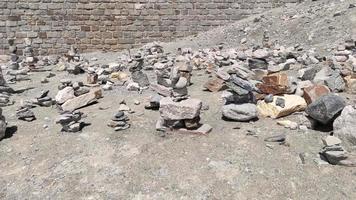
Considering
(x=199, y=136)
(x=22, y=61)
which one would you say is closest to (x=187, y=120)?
(x=199, y=136)

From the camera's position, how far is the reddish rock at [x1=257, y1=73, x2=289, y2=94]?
A: 18.8 feet

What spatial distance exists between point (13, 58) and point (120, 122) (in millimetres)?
8261

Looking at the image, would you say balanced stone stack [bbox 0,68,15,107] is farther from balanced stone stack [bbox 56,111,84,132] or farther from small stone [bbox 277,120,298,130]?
small stone [bbox 277,120,298,130]

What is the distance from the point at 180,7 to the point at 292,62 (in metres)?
7.25

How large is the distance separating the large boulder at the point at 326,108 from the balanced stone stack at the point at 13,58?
28.9 feet

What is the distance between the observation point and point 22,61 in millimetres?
12516

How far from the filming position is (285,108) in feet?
17.6

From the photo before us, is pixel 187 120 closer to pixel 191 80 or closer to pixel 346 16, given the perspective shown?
pixel 191 80

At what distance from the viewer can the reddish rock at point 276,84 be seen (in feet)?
18.8

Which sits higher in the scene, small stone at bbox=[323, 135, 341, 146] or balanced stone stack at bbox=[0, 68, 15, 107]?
small stone at bbox=[323, 135, 341, 146]

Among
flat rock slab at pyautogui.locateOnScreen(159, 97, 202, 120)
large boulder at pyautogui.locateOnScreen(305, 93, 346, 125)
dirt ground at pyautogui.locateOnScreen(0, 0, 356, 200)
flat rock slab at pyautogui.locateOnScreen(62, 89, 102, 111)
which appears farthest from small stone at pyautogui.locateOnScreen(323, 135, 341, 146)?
flat rock slab at pyautogui.locateOnScreen(62, 89, 102, 111)

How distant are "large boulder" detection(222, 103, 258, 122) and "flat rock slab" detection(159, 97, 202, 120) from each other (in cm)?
52

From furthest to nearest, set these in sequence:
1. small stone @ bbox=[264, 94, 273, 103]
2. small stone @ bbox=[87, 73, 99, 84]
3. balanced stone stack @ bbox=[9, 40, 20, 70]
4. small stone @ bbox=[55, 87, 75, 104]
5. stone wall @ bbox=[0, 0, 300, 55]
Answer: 1. stone wall @ bbox=[0, 0, 300, 55]
2. balanced stone stack @ bbox=[9, 40, 20, 70]
3. small stone @ bbox=[87, 73, 99, 84]
4. small stone @ bbox=[55, 87, 75, 104]
5. small stone @ bbox=[264, 94, 273, 103]

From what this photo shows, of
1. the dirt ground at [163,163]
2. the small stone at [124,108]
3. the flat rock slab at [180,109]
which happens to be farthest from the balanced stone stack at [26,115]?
the flat rock slab at [180,109]
